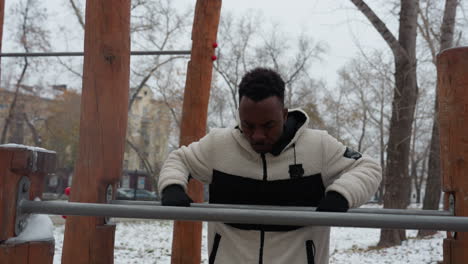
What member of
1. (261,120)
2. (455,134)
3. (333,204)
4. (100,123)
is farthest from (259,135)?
(100,123)

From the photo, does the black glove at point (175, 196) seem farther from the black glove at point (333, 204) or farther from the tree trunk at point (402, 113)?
the tree trunk at point (402, 113)

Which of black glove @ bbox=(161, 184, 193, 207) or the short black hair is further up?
the short black hair

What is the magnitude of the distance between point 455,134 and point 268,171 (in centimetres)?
74

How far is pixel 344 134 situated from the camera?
34188 mm

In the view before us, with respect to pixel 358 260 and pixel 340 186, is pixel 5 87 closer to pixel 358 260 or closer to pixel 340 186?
pixel 358 260

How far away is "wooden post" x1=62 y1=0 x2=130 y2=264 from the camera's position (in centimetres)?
249

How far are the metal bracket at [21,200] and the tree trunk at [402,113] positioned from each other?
8.08 m

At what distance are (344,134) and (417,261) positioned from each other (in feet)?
90.8

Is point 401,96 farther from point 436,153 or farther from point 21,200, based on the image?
point 21,200

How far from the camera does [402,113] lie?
8891 mm

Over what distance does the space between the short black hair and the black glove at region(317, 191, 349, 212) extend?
17.6 inches

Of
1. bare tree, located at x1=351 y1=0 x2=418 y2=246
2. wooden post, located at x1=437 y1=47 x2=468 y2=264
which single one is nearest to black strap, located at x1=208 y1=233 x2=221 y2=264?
wooden post, located at x1=437 y1=47 x2=468 y2=264

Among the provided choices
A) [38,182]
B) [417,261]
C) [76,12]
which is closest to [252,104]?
[38,182]

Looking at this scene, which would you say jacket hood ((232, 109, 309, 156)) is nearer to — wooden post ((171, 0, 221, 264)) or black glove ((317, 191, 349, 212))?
black glove ((317, 191, 349, 212))
